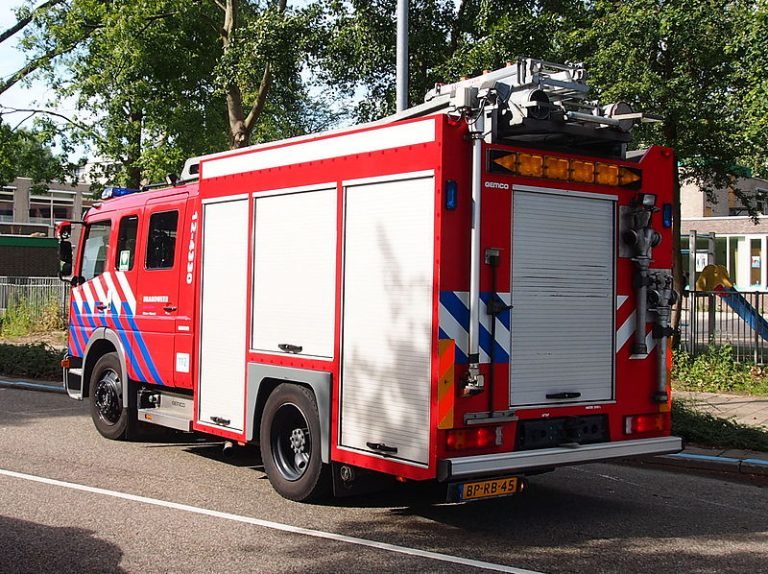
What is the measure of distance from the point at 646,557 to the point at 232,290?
417cm

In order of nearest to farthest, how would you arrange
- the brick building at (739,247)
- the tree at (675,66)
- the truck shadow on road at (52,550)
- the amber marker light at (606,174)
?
1. the truck shadow on road at (52,550)
2. the amber marker light at (606,174)
3. the tree at (675,66)
4. the brick building at (739,247)

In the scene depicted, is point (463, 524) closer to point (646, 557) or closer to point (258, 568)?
point (646, 557)

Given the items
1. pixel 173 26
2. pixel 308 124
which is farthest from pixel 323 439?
pixel 308 124

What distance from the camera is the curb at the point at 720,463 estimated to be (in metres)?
9.29

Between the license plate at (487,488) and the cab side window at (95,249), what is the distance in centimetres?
606

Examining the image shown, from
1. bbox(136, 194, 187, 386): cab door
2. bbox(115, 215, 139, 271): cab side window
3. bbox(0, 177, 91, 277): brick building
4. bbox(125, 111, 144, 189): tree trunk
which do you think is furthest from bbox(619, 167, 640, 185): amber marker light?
bbox(0, 177, 91, 277): brick building

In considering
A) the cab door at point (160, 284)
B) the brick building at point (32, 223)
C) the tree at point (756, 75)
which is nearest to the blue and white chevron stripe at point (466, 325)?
the cab door at point (160, 284)

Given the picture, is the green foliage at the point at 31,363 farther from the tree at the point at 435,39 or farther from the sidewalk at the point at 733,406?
the sidewalk at the point at 733,406

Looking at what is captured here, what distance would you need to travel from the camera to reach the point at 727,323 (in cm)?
1570

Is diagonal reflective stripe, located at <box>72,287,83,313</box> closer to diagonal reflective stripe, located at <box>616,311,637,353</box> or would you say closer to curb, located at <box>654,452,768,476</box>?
diagonal reflective stripe, located at <box>616,311,637,353</box>

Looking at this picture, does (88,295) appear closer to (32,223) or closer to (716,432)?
(716,432)

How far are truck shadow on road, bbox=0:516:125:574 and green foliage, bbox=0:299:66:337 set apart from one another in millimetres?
20310

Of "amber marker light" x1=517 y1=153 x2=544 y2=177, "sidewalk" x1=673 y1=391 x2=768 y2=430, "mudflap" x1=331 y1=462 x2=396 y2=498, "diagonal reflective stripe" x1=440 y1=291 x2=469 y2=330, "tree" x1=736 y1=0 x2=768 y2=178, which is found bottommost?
"mudflap" x1=331 y1=462 x2=396 y2=498

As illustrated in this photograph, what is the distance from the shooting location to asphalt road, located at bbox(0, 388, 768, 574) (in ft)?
19.6
